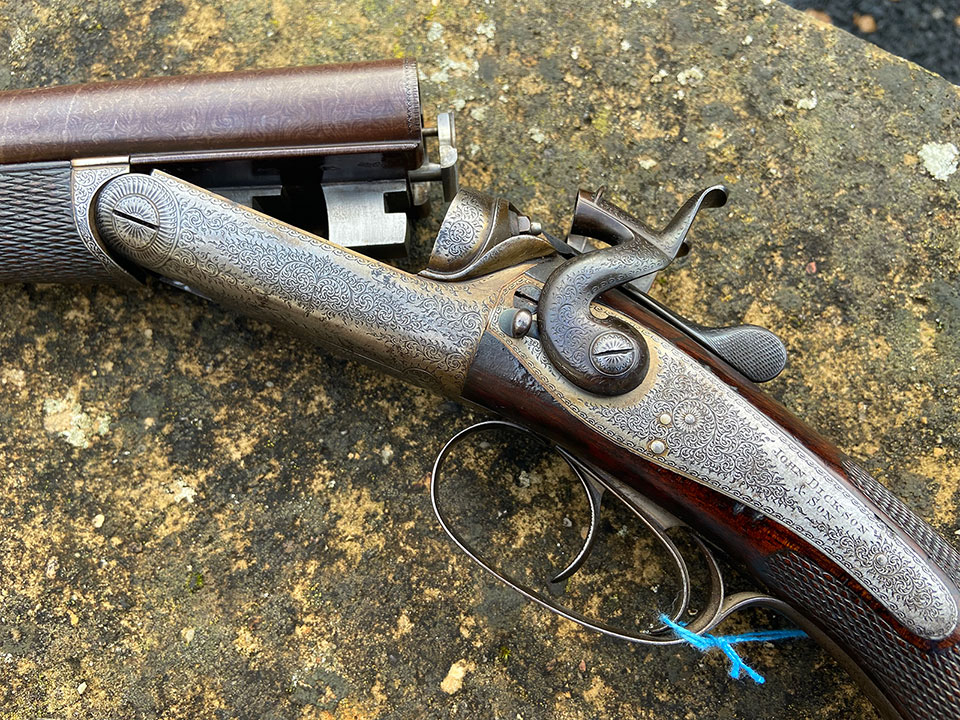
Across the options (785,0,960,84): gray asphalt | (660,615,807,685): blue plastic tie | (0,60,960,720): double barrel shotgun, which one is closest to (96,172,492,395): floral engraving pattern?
(0,60,960,720): double barrel shotgun

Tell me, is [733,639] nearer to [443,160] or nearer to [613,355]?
[613,355]

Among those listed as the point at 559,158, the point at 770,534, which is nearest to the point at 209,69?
the point at 559,158

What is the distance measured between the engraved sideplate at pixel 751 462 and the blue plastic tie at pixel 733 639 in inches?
18.0

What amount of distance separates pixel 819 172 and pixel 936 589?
150 cm

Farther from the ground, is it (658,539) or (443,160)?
(443,160)

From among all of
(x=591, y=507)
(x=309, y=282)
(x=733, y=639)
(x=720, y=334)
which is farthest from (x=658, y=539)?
(x=309, y=282)

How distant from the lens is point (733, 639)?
2.43 metres

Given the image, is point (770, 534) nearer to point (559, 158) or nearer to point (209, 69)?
point (559, 158)

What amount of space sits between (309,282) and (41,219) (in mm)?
829

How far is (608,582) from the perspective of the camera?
8.46 feet

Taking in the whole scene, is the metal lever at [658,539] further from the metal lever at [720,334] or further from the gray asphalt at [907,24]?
the gray asphalt at [907,24]

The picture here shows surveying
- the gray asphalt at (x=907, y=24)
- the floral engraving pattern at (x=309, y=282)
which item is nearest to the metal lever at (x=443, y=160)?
the floral engraving pattern at (x=309, y=282)

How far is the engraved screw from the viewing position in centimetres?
198

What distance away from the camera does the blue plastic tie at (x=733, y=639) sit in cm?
234
